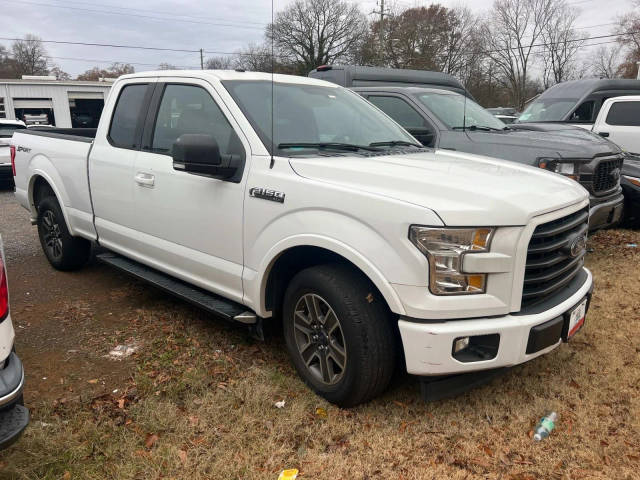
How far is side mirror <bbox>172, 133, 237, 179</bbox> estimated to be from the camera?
3.14 meters

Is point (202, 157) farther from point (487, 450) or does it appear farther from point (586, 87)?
point (586, 87)

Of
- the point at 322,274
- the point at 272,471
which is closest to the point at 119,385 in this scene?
the point at 272,471

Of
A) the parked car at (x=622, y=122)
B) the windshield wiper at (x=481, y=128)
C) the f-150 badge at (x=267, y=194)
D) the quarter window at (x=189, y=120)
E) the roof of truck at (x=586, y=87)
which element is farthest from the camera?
the roof of truck at (x=586, y=87)

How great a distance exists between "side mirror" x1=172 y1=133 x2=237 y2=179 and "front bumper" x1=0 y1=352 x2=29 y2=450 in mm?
1487

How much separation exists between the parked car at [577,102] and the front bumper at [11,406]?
10.4m

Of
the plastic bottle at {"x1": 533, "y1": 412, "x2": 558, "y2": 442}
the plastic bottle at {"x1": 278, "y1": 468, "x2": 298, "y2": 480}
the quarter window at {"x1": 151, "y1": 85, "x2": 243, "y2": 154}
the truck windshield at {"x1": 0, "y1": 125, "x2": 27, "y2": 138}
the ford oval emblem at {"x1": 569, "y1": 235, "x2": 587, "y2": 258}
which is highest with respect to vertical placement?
the quarter window at {"x1": 151, "y1": 85, "x2": 243, "y2": 154}

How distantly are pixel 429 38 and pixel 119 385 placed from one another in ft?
154

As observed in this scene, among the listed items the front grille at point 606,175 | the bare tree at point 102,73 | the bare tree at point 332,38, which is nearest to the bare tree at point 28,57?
the bare tree at point 102,73

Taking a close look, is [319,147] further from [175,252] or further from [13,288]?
[13,288]

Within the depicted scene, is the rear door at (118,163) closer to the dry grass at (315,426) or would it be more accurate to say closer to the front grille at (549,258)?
the dry grass at (315,426)

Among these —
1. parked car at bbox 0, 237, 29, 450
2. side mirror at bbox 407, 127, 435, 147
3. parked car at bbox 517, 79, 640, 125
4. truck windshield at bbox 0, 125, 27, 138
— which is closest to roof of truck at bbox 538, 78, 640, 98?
parked car at bbox 517, 79, 640, 125

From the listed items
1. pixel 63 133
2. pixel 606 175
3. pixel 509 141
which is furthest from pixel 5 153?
pixel 606 175

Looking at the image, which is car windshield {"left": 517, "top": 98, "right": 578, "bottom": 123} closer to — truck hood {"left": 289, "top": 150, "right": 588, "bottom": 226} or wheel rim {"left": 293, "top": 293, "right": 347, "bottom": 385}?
truck hood {"left": 289, "top": 150, "right": 588, "bottom": 226}

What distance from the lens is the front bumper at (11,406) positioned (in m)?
2.02
